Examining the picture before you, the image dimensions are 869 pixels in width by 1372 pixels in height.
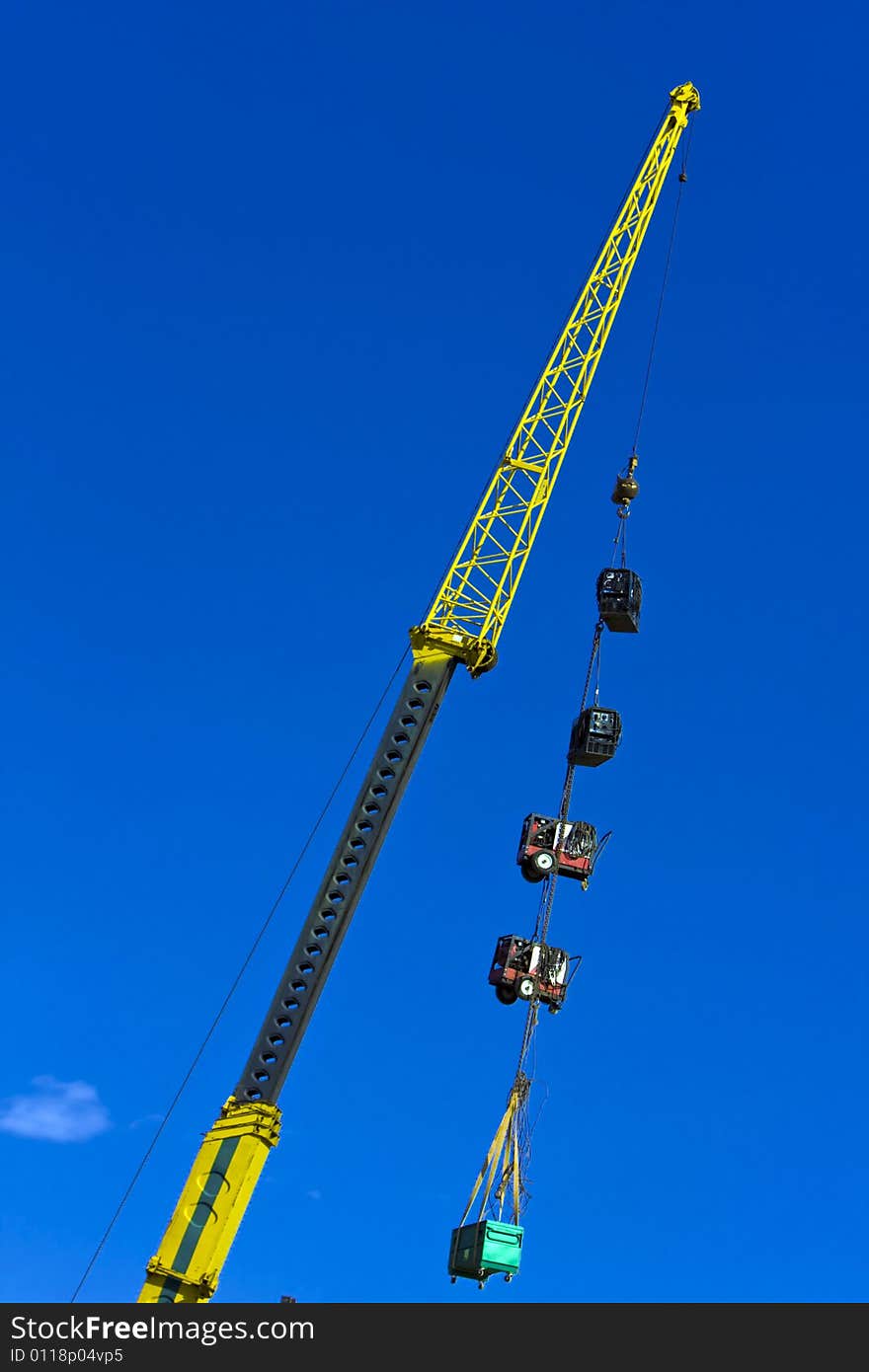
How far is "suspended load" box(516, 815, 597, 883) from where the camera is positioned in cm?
6150

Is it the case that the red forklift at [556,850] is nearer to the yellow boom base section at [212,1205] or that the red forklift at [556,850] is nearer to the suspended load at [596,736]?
the suspended load at [596,736]

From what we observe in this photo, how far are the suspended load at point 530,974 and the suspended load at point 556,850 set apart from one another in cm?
331

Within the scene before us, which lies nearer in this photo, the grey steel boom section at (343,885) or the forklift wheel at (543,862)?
the grey steel boom section at (343,885)

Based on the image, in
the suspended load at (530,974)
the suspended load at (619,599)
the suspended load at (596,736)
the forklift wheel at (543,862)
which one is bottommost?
the suspended load at (530,974)

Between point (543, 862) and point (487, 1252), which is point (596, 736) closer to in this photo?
point (543, 862)

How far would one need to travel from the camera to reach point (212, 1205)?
133ft

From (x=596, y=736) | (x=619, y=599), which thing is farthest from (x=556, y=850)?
(x=619, y=599)

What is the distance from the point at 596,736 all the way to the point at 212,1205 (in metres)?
30.8

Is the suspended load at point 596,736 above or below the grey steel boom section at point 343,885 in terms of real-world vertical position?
above

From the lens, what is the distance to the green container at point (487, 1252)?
5428 centimetres

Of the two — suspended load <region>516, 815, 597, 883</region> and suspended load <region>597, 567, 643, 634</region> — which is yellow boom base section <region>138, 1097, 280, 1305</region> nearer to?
suspended load <region>516, 815, 597, 883</region>

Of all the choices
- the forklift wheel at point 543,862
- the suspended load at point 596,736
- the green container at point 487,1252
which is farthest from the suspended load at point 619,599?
the green container at point 487,1252
